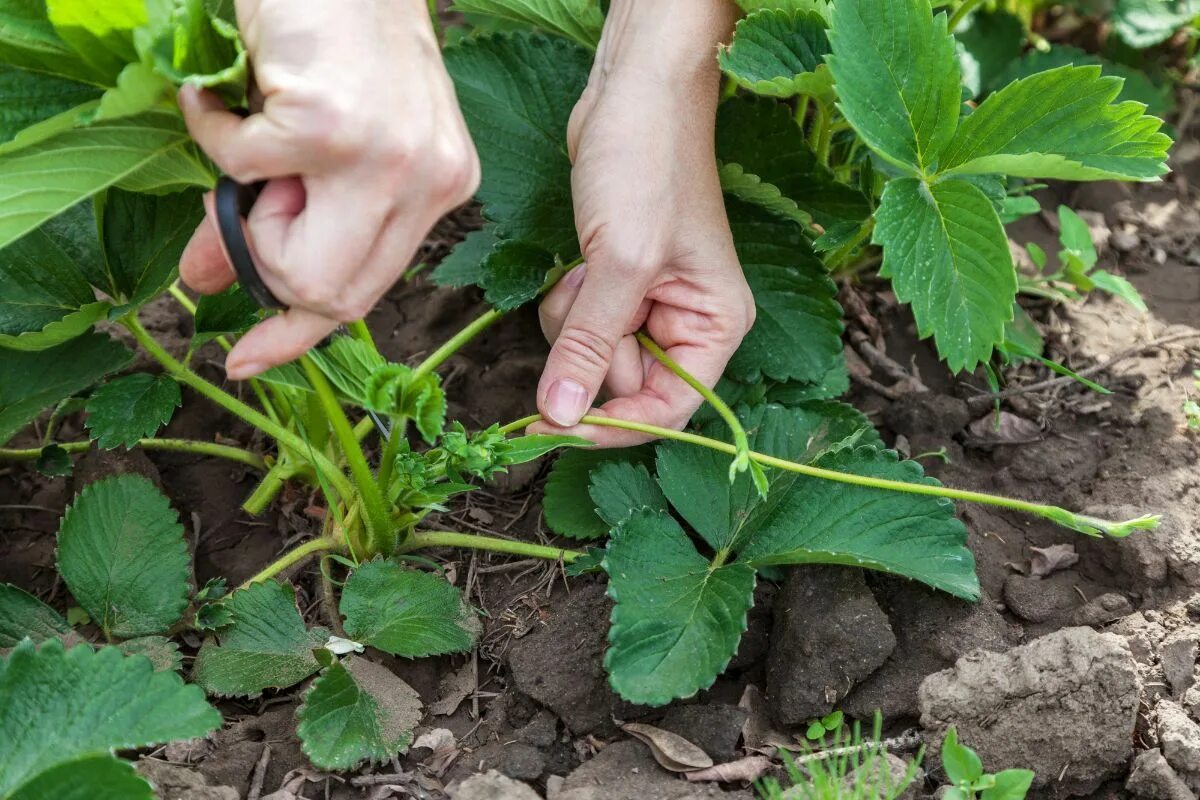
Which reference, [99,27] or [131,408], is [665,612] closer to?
[131,408]

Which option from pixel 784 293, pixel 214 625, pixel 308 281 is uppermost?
pixel 308 281

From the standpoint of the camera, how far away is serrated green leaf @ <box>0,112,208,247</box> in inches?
44.7

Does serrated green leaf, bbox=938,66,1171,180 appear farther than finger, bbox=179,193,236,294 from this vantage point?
Yes

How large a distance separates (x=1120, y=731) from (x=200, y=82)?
54.0 inches

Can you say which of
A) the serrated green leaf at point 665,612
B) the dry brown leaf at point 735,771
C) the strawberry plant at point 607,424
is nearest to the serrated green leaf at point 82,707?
the strawberry plant at point 607,424

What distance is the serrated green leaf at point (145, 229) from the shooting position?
1566 mm

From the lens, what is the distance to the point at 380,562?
1566mm

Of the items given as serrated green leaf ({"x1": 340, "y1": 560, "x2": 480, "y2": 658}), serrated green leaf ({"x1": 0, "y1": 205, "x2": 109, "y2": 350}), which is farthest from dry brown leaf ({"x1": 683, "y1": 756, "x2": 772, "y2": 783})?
serrated green leaf ({"x1": 0, "y1": 205, "x2": 109, "y2": 350})

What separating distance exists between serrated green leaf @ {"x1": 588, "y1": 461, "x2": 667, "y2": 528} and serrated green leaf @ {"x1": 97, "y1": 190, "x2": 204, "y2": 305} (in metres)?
0.70

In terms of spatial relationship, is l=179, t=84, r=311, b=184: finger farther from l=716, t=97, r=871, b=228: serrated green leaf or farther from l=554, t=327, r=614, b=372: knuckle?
l=716, t=97, r=871, b=228: serrated green leaf

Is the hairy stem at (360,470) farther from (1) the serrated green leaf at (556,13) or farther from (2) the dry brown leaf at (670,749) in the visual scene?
(1) the serrated green leaf at (556,13)

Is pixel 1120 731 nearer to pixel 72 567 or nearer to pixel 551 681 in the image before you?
pixel 551 681

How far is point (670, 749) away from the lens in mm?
1426

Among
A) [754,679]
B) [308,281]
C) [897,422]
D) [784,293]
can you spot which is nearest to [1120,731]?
[754,679]
